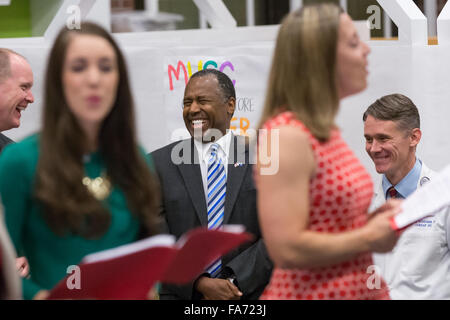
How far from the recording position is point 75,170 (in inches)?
79.4

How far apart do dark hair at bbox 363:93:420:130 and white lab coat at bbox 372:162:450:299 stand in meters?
0.50

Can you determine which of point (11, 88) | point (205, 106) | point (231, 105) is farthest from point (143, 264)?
point (11, 88)

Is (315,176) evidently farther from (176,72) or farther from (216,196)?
(176,72)

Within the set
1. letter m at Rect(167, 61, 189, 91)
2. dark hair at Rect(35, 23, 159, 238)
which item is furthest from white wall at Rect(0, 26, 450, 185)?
dark hair at Rect(35, 23, 159, 238)

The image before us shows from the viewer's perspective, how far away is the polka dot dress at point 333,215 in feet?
6.86

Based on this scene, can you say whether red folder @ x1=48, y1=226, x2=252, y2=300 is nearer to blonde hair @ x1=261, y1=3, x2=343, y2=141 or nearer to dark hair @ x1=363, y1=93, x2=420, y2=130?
blonde hair @ x1=261, y1=3, x2=343, y2=141

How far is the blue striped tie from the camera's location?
142 inches

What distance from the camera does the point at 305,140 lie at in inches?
80.4

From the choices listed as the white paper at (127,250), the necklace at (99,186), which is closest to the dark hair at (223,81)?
the necklace at (99,186)

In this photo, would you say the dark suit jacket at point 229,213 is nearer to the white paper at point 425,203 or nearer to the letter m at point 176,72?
the letter m at point 176,72

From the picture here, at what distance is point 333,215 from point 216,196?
1530 mm

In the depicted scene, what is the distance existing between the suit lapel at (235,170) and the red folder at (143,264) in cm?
144

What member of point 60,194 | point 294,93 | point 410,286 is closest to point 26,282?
point 60,194

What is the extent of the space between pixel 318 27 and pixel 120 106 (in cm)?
56
